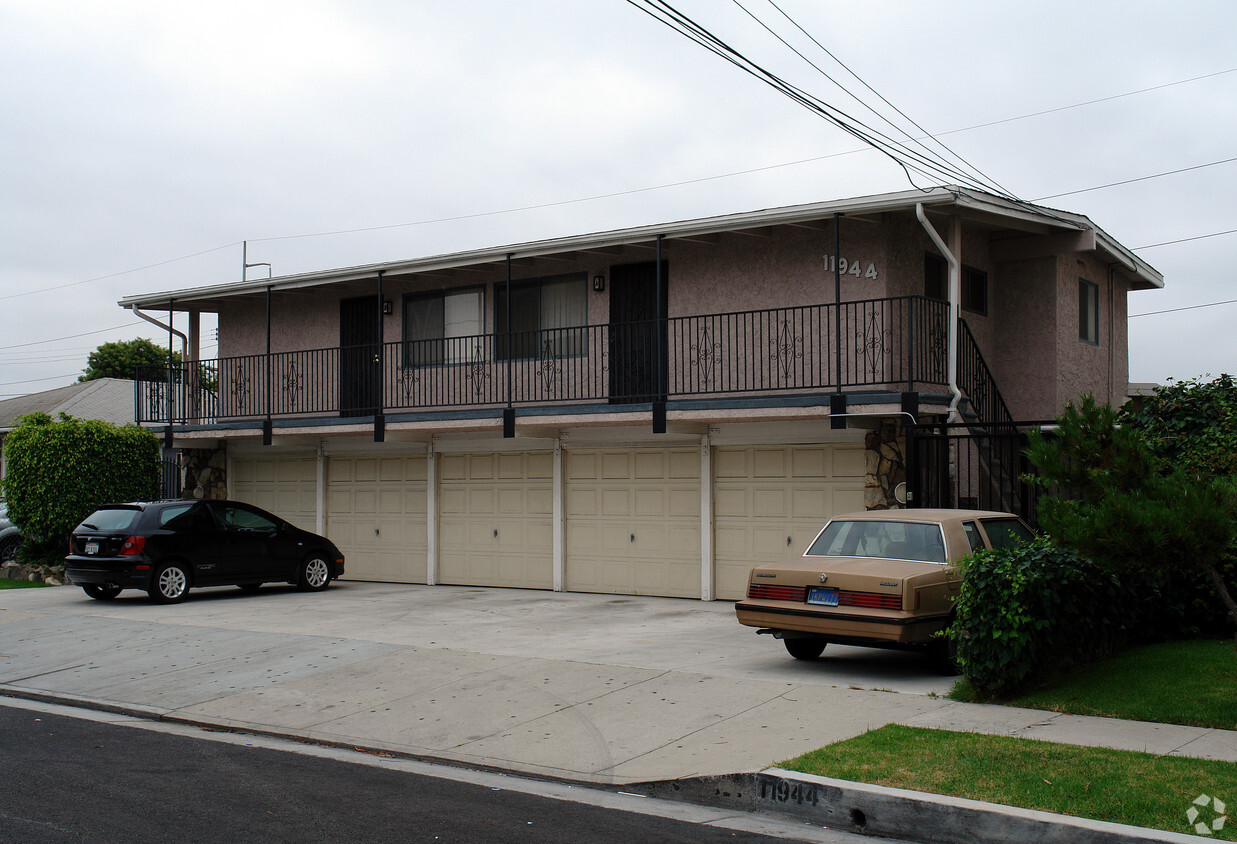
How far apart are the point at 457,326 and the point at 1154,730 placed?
1320cm

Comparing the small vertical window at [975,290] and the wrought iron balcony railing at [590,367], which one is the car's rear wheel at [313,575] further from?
the small vertical window at [975,290]

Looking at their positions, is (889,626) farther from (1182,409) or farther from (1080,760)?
(1182,409)

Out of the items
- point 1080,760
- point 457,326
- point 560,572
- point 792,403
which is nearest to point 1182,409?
point 792,403

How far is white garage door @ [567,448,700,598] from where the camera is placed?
52.1 ft

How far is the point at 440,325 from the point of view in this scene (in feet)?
61.2

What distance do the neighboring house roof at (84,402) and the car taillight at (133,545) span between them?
67.4ft

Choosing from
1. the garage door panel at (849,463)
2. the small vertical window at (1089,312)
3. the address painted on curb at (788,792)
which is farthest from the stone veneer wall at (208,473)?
the address painted on curb at (788,792)

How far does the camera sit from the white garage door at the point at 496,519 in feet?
57.0

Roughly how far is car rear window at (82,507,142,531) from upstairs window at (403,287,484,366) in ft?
16.0

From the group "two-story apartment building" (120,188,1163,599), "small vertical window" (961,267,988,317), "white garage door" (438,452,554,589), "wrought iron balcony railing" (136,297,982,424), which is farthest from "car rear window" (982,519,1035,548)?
"white garage door" (438,452,554,589)

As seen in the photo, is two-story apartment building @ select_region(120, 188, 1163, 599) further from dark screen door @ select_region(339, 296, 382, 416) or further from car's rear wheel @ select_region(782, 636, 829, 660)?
car's rear wheel @ select_region(782, 636, 829, 660)

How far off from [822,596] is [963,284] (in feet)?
25.5

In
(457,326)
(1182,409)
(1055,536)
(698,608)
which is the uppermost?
(457,326)

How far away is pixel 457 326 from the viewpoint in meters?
18.4
